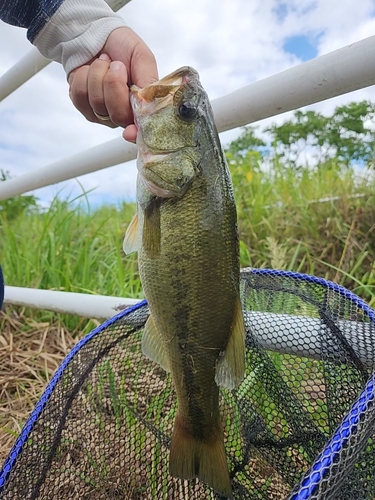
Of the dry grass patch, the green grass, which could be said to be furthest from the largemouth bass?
the green grass

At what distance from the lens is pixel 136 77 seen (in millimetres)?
1205

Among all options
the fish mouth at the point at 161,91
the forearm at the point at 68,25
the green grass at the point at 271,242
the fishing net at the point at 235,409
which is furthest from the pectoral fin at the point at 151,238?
the green grass at the point at 271,242

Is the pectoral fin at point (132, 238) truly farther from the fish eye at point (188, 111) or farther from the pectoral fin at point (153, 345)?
the fish eye at point (188, 111)

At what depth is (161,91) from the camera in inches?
46.3

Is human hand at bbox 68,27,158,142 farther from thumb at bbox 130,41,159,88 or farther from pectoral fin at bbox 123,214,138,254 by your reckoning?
pectoral fin at bbox 123,214,138,254

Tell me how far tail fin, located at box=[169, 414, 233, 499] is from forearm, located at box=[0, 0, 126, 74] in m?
1.08

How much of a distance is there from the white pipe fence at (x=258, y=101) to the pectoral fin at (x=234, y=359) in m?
0.27

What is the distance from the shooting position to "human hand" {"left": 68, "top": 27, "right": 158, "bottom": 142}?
1.12 meters

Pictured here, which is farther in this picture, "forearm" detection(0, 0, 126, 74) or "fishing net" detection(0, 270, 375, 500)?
"forearm" detection(0, 0, 126, 74)

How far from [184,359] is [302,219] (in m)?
1.97

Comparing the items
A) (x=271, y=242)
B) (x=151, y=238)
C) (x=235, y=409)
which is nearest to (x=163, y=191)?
(x=151, y=238)

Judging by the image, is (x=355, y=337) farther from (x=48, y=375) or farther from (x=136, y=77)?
(x=48, y=375)

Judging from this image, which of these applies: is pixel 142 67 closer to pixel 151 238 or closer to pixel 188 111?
pixel 188 111

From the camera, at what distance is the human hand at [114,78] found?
3.69 feet
